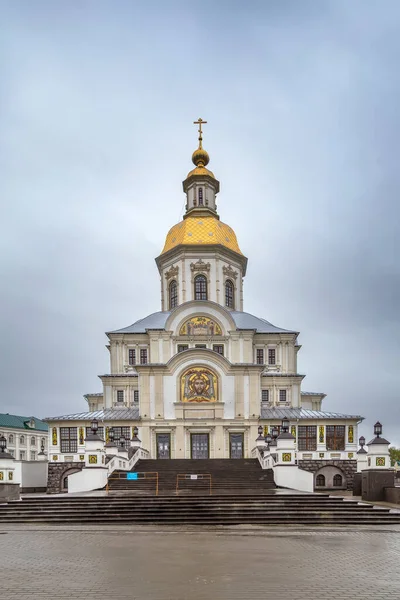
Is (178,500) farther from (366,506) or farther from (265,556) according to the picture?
(265,556)

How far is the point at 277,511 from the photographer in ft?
61.5

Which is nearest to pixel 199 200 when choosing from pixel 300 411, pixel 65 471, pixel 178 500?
pixel 300 411

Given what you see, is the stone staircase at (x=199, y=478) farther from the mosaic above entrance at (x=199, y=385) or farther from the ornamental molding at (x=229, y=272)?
the ornamental molding at (x=229, y=272)

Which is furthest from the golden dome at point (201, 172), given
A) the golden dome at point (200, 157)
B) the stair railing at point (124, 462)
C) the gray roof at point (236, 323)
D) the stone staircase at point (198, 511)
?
the stone staircase at point (198, 511)

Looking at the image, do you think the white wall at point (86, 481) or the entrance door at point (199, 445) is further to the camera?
the entrance door at point (199, 445)

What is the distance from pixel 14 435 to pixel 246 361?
165ft

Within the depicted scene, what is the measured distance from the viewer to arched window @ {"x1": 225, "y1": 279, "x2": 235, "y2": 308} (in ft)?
168

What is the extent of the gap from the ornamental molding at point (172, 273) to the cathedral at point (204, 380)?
0.11 metres

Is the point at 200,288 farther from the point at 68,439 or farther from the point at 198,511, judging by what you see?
the point at 198,511

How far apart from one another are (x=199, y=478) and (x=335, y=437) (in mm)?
13106

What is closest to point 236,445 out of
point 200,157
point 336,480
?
point 336,480

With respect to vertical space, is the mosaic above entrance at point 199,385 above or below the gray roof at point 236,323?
below

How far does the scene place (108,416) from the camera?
43.6 meters

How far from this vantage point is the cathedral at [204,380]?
137ft
